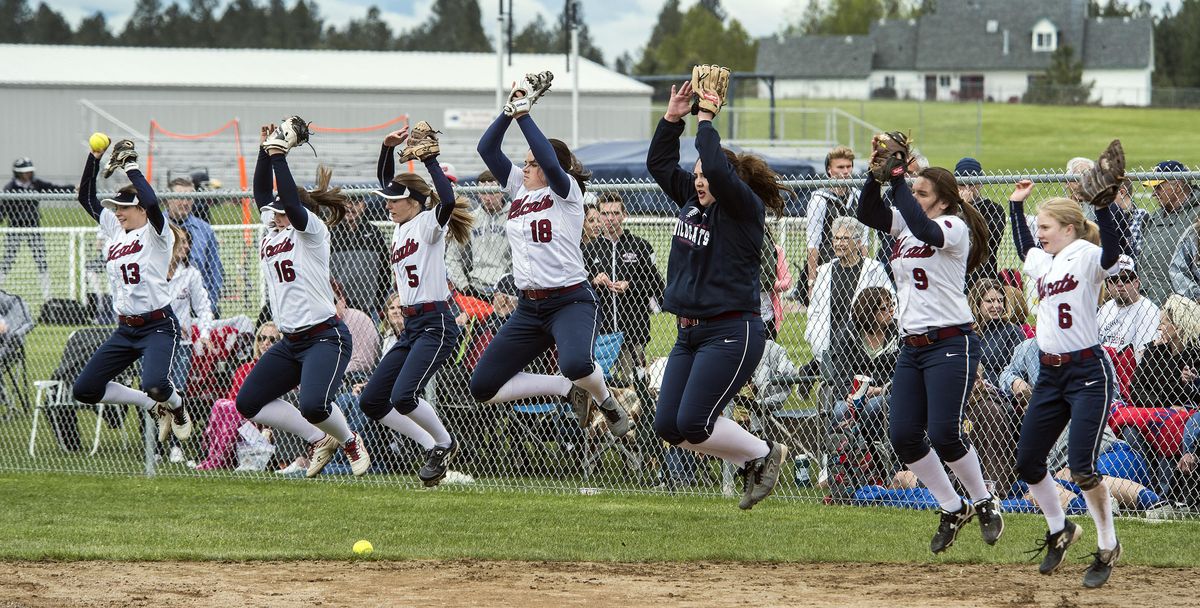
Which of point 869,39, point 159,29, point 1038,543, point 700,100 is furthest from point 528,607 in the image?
point 159,29

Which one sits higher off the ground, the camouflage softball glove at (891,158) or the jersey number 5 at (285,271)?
the camouflage softball glove at (891,158)

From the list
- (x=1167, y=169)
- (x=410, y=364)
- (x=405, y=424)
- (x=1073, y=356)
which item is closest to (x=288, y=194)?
(x=410, y=364)

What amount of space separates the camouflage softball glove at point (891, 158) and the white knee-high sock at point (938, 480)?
1.55m

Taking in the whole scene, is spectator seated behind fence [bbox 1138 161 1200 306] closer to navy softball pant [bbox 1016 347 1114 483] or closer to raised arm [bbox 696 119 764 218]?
navy softball pant [bbox 1016 347 1114 483]

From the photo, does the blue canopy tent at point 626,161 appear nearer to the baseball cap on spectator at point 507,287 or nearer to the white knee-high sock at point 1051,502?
the baseball cap on spectator at point 507,287

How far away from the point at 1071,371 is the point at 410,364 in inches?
157

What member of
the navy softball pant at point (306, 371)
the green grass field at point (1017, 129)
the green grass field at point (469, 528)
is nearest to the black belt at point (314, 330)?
the navy softball pant at point (306, 371)

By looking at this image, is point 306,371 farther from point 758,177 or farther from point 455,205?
point 758,177

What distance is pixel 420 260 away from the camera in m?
8.93

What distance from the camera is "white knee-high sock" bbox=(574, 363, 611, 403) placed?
8086 mm

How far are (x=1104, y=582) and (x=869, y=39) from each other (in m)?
89.2

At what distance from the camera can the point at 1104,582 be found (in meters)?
7.19

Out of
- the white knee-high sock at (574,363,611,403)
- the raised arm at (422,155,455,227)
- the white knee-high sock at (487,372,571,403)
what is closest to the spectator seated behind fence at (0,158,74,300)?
the raised arm at (422,155,455,227)

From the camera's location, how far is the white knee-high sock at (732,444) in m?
7.51
